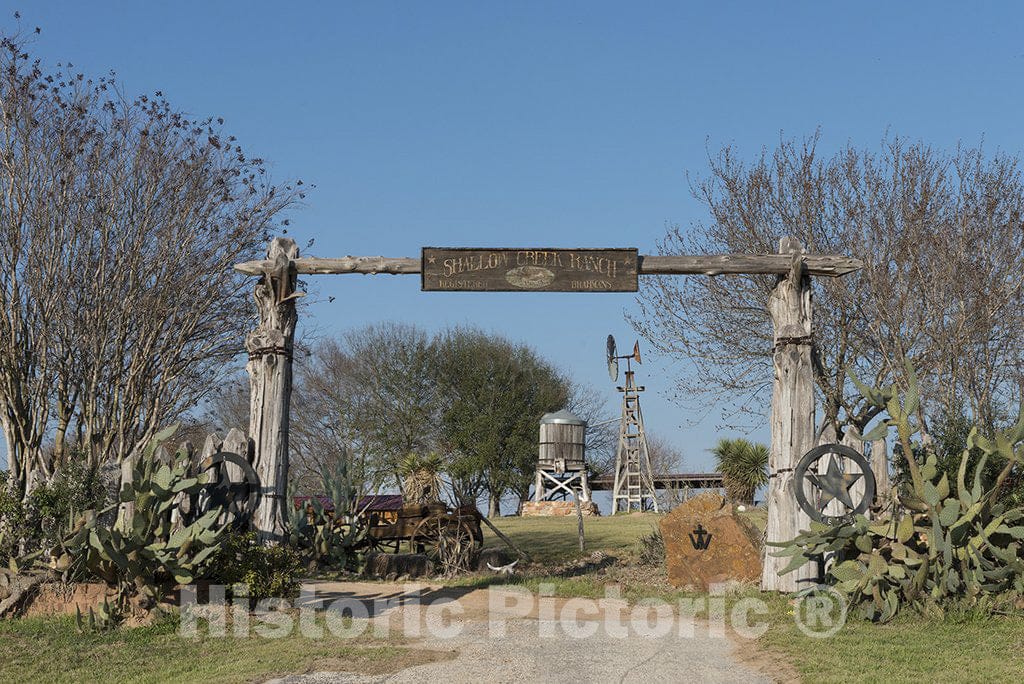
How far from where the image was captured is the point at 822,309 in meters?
23.1

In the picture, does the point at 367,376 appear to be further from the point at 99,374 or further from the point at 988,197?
the point at 988,197

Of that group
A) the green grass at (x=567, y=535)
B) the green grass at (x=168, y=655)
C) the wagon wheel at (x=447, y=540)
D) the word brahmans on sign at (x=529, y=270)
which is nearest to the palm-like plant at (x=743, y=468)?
the green grass at (x=567, y=535)

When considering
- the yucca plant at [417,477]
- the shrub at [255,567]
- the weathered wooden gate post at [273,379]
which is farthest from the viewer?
the yucca plant at [417,477]

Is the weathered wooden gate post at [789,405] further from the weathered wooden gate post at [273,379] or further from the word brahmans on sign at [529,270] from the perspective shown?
the weathered wooden gate post at [273,379]

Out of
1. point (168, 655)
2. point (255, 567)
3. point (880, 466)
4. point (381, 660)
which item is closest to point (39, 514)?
point (255, 567)

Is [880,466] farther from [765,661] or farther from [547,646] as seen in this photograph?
[547,646]

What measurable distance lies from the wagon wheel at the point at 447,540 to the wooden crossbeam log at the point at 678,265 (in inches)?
211

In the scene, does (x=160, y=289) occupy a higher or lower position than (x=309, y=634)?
higher

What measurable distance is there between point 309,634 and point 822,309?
1570 cm

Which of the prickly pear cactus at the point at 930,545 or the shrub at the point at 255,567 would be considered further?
the shrub at the point at 255,567

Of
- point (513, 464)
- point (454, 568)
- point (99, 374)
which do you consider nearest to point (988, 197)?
point (454, 568)

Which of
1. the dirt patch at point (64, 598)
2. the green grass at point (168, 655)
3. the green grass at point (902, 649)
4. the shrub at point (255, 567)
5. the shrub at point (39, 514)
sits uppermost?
the shrub at point (39, 514)

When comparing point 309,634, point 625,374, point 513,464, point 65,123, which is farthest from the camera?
point 513,464

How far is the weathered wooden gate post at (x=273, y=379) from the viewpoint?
13.2 metres
